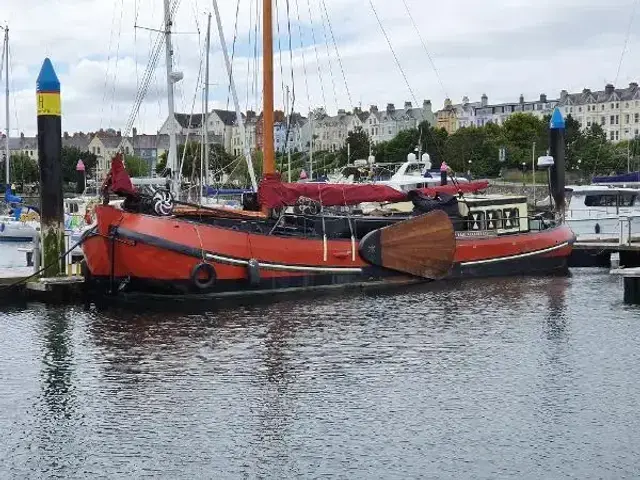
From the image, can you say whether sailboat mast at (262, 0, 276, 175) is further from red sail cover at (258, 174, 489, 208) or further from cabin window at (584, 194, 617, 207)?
cabin window at (584, 194, 617, 207)

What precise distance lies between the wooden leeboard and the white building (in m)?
123

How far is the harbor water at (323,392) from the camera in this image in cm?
1461

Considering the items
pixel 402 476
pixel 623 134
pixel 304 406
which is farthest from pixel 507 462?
pixel 623 134

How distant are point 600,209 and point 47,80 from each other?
2865cm

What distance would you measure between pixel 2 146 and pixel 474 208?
13917cm

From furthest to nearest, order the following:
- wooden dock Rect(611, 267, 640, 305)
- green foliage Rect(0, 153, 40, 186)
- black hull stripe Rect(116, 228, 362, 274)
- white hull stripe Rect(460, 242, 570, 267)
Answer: green foliage Rect(0, 153, 40, 186) < white hull stripe Rect(460, 242, 570, 267) < wooden dock Rect(611, 267, 640, 305) < black hull stripe Rect(116, 228, 362, 274)

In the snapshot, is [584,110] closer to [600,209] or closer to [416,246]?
[600,209]

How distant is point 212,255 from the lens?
92.0 feet

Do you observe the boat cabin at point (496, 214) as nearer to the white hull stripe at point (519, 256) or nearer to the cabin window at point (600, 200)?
the white hull stripe at point (519, 256)

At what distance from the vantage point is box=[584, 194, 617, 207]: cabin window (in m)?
47.8

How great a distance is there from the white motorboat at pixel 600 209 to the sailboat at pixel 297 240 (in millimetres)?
7583

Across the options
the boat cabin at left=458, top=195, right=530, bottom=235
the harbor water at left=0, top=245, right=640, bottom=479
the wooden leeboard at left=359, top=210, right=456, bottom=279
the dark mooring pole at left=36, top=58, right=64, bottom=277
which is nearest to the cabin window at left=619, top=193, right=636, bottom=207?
the boat cabin at left=458, top=195, right=530, bottom=235

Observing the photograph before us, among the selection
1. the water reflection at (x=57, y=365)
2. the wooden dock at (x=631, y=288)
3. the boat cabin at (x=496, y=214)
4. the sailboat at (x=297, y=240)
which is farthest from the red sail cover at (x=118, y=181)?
the wooden dock at (x=631, y=288)

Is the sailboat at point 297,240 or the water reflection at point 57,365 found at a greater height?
the sailboat at point 297,240
